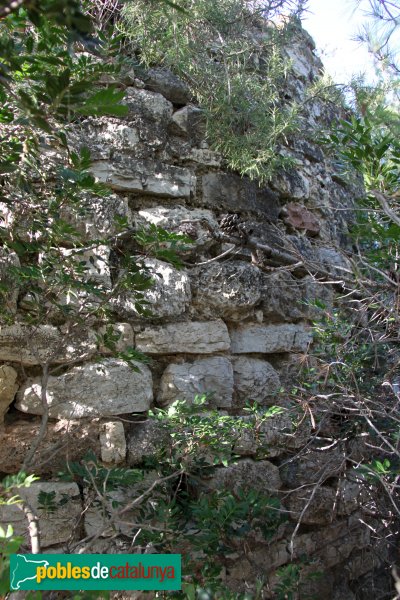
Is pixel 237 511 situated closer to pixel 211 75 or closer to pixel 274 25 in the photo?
pixel 211 75

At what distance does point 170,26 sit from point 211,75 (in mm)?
278

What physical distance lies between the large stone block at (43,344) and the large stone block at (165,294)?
200mm

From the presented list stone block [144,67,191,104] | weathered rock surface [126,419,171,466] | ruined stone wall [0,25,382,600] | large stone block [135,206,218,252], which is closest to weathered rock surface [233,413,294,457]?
ruined stone wall [0,25,382,600]

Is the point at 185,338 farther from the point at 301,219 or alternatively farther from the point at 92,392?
the point at 301,219

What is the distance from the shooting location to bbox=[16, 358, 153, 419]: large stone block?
2.00 meters

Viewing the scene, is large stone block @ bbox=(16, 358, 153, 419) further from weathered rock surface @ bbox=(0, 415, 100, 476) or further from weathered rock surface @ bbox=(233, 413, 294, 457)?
weathered rock surface @ bbox=(233, 413, 294, 457)

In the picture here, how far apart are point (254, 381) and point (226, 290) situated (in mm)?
405

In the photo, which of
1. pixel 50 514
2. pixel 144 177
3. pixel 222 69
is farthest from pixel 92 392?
pixel 222 69

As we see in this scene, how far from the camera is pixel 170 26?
2395 millimetres

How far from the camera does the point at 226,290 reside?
2.35 metres

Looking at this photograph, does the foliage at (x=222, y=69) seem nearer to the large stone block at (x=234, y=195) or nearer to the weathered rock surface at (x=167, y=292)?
the large stone block at (x=234, y=195)

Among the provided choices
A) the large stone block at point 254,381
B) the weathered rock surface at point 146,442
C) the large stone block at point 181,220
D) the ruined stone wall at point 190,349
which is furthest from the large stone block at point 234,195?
the weathered rock surface at point 146,442
